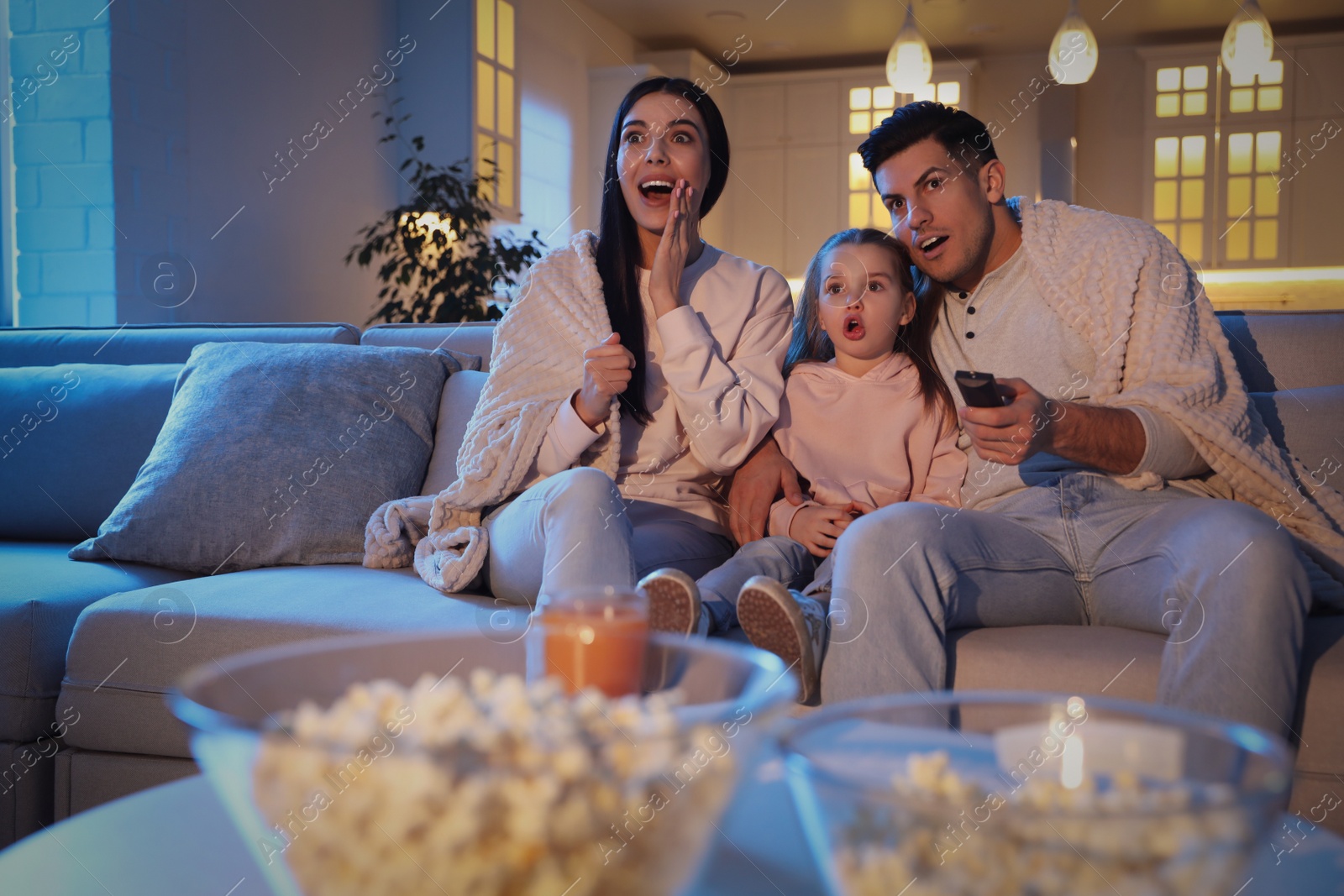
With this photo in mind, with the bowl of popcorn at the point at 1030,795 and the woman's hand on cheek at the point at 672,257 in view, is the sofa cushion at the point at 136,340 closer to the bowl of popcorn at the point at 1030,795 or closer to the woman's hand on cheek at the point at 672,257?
the woman's hand on cheek at the point at 672,257

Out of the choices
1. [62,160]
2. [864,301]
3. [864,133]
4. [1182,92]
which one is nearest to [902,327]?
[864,301]

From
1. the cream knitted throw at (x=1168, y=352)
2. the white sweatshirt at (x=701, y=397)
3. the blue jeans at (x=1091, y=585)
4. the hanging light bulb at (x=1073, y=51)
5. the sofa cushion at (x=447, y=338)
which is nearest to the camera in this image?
the blue jeans at (x=1091, y=585)

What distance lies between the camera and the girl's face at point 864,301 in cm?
178

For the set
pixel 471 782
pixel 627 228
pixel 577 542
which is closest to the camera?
pixel 471 782

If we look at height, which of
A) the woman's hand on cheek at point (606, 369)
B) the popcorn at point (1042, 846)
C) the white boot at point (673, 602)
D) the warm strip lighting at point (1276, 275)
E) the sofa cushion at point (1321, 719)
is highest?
the warm strip lighting at point (1276, 275)

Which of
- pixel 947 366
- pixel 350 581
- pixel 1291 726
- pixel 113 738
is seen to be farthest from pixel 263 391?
pixel 1291 726

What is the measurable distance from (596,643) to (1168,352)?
1.22 m

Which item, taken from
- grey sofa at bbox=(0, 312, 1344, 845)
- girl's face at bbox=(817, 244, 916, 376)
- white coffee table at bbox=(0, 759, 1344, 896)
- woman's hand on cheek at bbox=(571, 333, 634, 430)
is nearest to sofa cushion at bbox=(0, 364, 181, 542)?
grey sofa at bbox=(0, 312, 1344, 845)

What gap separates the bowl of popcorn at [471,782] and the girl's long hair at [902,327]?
1.34 meters

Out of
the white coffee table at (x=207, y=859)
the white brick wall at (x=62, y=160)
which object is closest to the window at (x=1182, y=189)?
the white brick wall at (x=62, y=160)

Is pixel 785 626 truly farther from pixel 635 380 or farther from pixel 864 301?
pixel 864 301

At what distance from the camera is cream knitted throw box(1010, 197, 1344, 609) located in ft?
4.71

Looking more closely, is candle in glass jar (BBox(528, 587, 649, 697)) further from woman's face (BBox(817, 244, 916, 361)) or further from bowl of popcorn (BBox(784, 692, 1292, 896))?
woman's face (BBox(817, 244, 916, 361))

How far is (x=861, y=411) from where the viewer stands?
1771 mm
